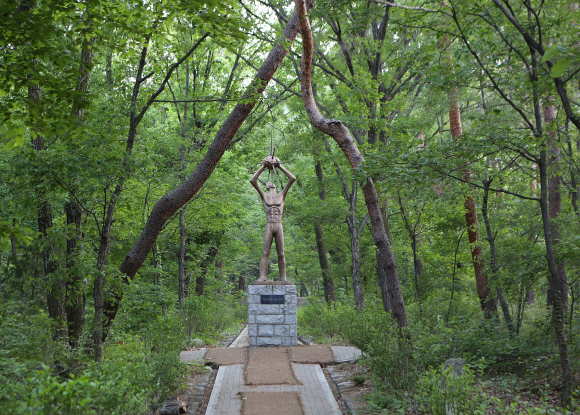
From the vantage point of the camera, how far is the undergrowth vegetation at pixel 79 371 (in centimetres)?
291

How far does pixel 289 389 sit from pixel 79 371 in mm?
2883

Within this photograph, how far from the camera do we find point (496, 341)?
23.5 feet

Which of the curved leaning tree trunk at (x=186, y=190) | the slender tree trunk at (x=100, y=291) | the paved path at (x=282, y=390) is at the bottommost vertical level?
the paved path at (x=282, y=390)

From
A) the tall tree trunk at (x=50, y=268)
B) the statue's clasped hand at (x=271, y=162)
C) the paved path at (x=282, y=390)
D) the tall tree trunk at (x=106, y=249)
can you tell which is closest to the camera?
the paved path at (x=282, y=390)

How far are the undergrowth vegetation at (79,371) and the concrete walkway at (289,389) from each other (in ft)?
2.00

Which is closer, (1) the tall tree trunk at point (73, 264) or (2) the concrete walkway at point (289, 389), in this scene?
(2) the concrete walkway at point (289, 389)

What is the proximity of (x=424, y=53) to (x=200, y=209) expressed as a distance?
740 centimetres

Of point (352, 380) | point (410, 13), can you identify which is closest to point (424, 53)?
point (410, 13)

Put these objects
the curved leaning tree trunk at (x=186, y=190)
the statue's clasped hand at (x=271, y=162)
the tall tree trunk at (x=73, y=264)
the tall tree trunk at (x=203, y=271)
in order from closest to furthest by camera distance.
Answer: the tall tree trunk at (x=73, y=264)
the curved leaning tree trunk at (x=186, y=190)
the statue's clasped hand at (x=271, y=162)
the tall tree trunk at (x=203, y=271)

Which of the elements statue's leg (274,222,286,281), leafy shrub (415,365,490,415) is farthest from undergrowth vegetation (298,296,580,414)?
statue's leg (274,222,286,281)

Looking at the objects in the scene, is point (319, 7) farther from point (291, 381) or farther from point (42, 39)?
point (291, 381)

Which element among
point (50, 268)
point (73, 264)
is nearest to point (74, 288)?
point (73, 264)

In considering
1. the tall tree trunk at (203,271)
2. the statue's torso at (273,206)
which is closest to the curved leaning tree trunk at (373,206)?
the statue's torso at (273,206)

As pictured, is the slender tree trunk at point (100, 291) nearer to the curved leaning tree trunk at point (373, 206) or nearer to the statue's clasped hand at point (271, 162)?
the curved leaning tree trunk at point (373, 206)
